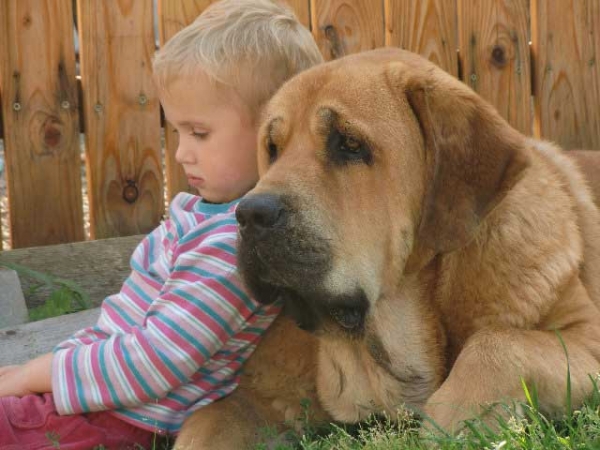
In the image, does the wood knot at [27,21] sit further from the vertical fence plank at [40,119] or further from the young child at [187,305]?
the young child at [187,305]

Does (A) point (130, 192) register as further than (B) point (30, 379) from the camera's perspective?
Yes

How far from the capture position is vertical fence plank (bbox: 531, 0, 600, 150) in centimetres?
592

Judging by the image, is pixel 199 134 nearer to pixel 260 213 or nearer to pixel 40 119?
pixel 260 213

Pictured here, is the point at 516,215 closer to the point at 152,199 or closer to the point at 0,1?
the point at 152,199

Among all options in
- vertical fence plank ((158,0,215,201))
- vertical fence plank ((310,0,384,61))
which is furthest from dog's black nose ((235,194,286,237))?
vertical fence plank ((310,0,384,61))

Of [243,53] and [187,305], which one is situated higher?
[243,53]

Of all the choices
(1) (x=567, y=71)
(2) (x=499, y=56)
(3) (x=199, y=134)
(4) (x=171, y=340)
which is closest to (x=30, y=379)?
(4) (x=171, y=340)

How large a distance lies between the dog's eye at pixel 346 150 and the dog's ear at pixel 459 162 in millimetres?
186

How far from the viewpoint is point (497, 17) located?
578cm

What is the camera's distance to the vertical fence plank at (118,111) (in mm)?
4957

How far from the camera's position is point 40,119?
16.0 feet

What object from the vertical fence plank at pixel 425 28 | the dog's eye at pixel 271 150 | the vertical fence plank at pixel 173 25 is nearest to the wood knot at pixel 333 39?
the vertical fence plank at pixel 425 28

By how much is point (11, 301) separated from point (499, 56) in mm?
3166

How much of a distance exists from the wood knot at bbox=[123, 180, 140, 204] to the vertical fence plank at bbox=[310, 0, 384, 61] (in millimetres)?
1294
